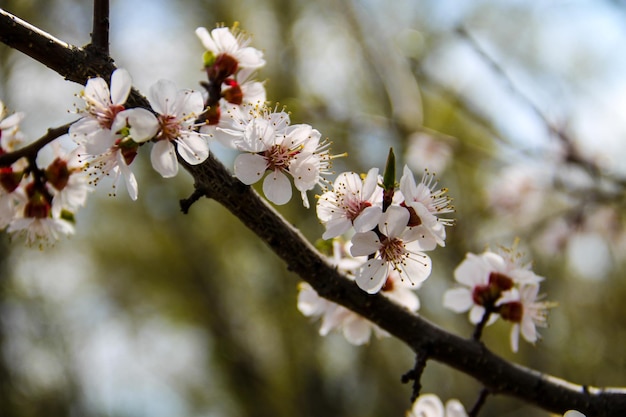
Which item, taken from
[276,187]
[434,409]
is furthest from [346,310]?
[276,187]

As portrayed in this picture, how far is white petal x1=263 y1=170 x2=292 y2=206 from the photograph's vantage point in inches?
40.1

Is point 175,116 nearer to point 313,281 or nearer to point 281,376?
point 313,281

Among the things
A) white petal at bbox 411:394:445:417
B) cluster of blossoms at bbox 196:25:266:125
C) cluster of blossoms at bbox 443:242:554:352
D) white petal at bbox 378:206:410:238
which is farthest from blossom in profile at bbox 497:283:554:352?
cluster of blossoms at bbox 196:25:266:125

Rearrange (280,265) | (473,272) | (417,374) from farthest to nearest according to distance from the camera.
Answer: (280,265), (473,272), (417,374)

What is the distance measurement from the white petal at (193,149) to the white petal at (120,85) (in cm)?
11

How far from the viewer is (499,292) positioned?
4.12ft

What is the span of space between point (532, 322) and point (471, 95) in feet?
12.6

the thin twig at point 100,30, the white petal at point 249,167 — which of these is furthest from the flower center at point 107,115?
the white petal at point 249,167

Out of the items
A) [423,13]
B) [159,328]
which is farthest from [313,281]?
[159,328]

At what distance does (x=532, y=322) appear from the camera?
1289 millimetres

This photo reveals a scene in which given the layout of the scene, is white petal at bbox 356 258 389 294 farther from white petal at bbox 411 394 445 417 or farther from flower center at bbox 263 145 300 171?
white petal at bbox 411 394 445 417

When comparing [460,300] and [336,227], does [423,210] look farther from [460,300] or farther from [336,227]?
[460,300]

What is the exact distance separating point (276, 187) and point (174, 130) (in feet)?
0.66

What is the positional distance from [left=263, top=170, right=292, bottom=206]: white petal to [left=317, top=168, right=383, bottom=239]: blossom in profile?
0.06 meters
